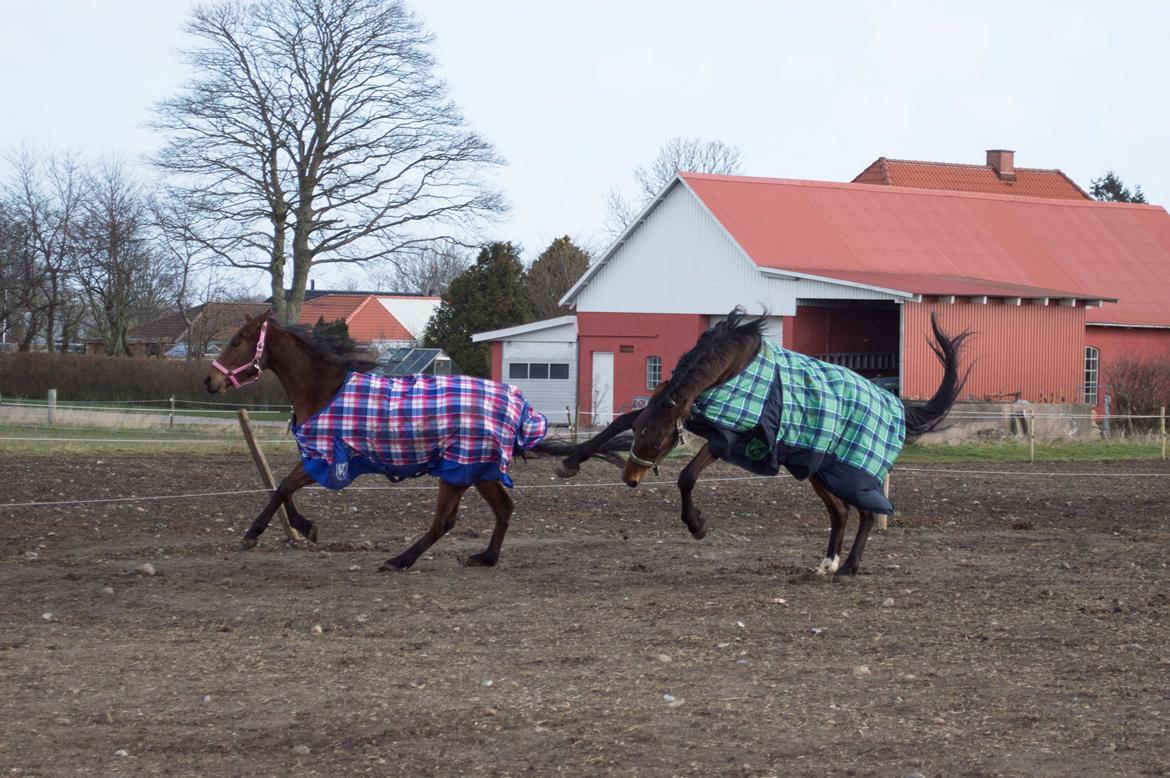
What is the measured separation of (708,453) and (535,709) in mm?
3381

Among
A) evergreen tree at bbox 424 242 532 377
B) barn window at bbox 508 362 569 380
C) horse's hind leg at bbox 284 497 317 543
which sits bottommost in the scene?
horse's hind leg at bbox 284 497 317 543

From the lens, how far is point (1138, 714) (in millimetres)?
5648

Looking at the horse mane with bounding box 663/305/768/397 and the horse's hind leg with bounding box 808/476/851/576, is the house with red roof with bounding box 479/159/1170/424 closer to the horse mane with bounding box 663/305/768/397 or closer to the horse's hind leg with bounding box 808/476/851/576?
the horse's hind leg with bounding box 808/476/851/576

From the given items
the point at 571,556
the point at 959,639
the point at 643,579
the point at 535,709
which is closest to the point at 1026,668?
the point at 959,639

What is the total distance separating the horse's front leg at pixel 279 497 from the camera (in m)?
9.52

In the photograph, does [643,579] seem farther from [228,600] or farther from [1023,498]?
[1023,498]

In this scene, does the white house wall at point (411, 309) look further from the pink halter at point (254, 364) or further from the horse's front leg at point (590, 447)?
the horse's front leg at point (590, 447)

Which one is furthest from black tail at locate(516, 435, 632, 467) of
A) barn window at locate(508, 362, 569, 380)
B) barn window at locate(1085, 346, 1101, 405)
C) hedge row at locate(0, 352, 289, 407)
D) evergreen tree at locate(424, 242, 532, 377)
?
evergreen tree at locate(424, 242, 532, 377)

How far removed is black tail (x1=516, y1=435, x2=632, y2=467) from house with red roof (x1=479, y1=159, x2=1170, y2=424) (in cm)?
2005

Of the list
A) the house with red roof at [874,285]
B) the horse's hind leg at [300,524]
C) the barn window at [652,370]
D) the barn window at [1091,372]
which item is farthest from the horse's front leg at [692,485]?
the barn window at [1091,372]

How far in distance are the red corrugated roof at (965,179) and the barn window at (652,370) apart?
12.8 metres

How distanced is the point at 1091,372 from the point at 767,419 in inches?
1111

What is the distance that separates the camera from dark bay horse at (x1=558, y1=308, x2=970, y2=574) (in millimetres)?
8383

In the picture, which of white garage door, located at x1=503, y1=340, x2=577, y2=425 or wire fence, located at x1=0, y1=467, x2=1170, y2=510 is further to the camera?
white garage door, located at x1=503, y1=340, x2=577, y2=425
